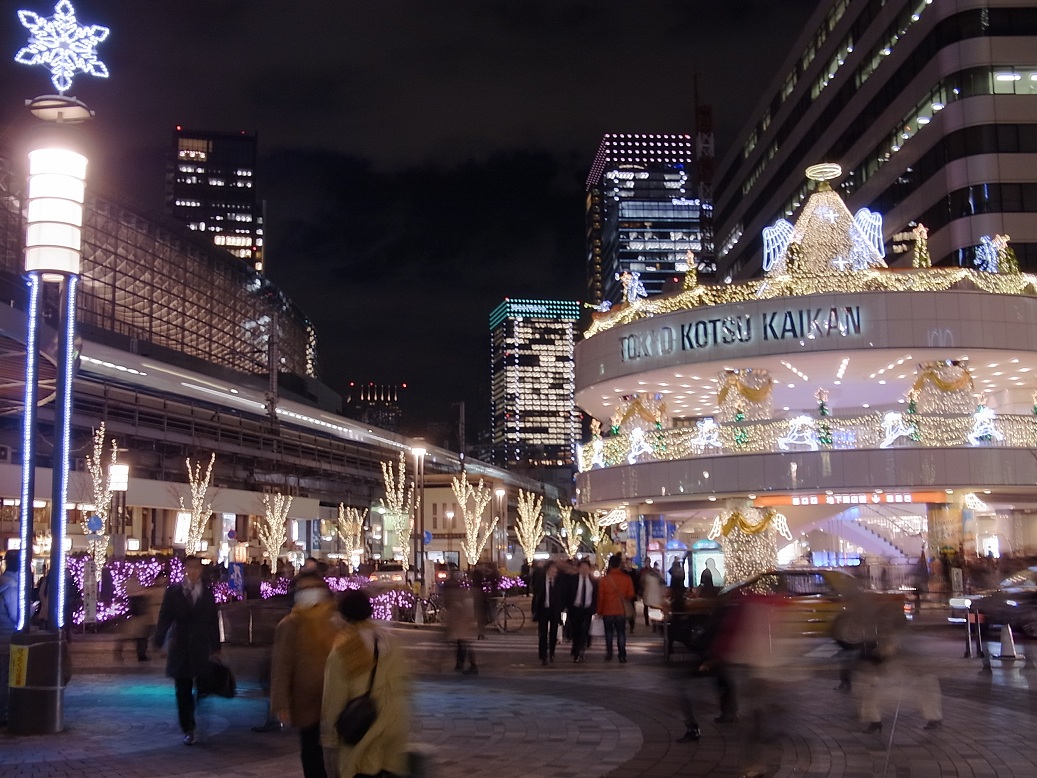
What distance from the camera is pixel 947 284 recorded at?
103ft

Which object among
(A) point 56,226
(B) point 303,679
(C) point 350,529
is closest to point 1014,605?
(B) point 303,679

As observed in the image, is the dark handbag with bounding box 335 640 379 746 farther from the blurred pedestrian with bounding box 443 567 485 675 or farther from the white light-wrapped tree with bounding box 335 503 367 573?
the white light-wrapped tree with bounding box 335 503 367 573

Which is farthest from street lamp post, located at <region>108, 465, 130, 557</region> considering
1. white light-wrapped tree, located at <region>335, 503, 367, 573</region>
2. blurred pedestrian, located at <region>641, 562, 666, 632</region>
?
white light-wrapped tree, located at <region>335, 503, 367, 573</region>

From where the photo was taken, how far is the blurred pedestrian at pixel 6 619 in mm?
11516

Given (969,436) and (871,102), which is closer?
(969,436)

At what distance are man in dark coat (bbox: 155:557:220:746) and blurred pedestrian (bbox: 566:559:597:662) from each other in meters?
8.16

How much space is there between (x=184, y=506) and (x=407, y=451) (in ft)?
127

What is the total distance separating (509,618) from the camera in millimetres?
27609

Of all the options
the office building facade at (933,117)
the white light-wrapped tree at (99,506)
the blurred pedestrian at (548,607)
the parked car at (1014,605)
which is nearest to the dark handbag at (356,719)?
the blurred pedestrian at (548,607)

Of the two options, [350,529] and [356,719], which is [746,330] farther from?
[350,529]

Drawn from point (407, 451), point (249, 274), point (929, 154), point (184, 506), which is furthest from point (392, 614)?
point (249, 274)

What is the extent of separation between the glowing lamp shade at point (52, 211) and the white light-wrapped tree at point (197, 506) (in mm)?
36159

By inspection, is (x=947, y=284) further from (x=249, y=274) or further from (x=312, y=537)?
(x=249, y=274)

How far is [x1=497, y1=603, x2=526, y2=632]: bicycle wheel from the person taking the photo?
26953mm
